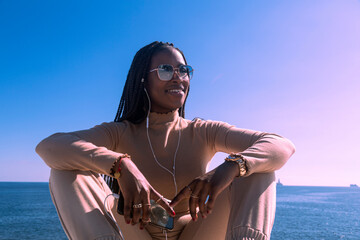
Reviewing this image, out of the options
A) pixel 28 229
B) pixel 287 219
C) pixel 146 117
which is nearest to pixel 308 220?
pixel 287 219

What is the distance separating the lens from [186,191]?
1.93 metres

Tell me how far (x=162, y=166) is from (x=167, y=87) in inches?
28.2

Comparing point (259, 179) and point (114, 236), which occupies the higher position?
point (259, 179)

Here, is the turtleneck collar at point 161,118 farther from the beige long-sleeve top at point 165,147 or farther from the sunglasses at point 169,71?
the sunglasses at point 169,71

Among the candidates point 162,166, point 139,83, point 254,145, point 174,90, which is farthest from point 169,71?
point 254,145

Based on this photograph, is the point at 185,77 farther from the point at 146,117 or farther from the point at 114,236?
the point at 114,236

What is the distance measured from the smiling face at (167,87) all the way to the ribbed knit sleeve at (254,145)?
36 cm

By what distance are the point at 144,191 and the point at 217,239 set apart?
77cm

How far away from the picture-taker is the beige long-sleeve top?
1.97m

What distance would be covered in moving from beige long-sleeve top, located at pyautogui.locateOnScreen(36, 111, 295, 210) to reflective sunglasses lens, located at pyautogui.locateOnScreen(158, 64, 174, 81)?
0.32m

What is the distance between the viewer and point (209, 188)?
1850 millimetres

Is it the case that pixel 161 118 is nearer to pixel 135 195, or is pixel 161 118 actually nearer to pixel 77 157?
pixel 77 157

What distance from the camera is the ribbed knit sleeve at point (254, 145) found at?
1976 mm

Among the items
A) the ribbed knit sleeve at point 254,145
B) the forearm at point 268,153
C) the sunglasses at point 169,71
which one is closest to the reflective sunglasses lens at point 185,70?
the sunglasses at point 169,71
